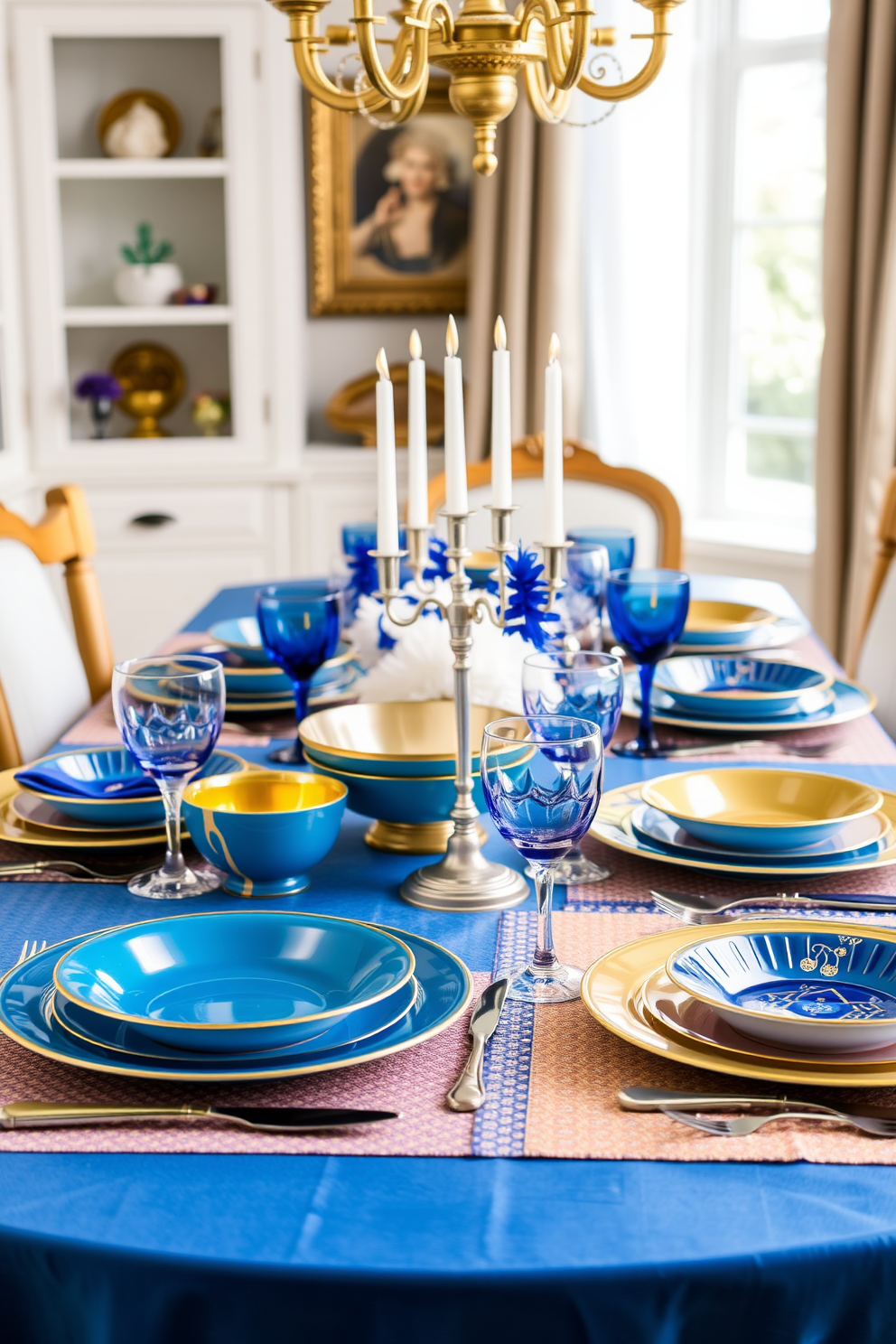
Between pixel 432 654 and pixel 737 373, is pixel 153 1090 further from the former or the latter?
pixel 737 373

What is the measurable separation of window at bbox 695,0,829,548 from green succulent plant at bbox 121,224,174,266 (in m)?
1.43

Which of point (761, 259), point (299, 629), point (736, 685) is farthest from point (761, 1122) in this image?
point (761, 259)

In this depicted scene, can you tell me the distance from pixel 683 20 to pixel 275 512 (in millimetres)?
1639

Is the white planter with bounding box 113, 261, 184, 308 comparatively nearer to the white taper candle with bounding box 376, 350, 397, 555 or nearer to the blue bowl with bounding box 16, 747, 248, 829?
the blue bowl with bounding box 16, 747, 248, 829

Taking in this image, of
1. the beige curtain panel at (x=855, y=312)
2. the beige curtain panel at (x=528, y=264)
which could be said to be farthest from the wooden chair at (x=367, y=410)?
the beige curtain panel at (x=855, y=312)

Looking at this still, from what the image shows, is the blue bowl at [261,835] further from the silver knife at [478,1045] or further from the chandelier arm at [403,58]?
the chandelier arm at [403,58]

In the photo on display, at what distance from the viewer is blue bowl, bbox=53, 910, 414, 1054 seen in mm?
812

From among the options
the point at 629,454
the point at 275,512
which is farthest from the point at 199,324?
the point at 629,454

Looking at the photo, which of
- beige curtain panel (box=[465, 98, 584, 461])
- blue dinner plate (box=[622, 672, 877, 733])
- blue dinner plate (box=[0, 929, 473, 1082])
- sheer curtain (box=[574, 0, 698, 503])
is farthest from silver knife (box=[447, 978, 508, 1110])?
sheer curtain (box=[574, 0, 698, 503])

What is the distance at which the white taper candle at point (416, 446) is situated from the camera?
1.06 metres

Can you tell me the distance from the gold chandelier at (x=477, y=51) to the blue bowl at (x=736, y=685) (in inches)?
24.8

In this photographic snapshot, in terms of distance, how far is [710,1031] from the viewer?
2.67 feet

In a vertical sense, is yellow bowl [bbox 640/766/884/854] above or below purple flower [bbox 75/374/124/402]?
below

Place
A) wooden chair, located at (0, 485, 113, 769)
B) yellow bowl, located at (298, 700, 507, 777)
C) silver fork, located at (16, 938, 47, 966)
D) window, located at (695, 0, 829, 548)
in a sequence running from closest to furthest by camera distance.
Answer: silver fork, located at (16, 938, 47, 966) < yellow bowl, located at (298, 700, 507, 777) < wooden chair, located at (0, 485, 113, 769) < window, located at (695, 0, 829, 548)
